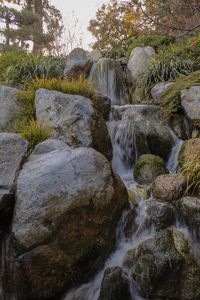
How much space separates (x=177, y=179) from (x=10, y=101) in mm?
3190

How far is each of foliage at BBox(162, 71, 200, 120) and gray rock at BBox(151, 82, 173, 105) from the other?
1.02 feet

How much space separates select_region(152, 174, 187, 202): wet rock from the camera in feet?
13.6

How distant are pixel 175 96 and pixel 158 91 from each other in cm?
69

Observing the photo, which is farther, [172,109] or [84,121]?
[172,109]

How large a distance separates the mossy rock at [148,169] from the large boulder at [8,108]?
Result: 7.28ft

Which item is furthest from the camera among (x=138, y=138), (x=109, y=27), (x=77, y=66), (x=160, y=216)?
(x=109, y=27)

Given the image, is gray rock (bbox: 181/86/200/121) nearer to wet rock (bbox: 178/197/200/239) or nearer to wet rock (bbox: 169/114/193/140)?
wet rock (bbox: 169/114/193/140)

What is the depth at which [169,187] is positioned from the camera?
4.20m

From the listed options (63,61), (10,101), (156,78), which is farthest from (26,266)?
(63,61)

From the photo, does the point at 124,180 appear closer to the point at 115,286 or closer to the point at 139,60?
the point at 115,286

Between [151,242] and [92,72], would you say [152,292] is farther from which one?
[92,72]

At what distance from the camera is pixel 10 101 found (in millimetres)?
5770

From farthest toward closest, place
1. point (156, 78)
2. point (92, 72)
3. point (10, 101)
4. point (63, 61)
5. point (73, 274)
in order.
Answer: point (63, 61) < point (92, 72) < point (156, 78) < point (10, 101) < point (73, 274)

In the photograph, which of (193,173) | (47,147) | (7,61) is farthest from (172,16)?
(47,147)
